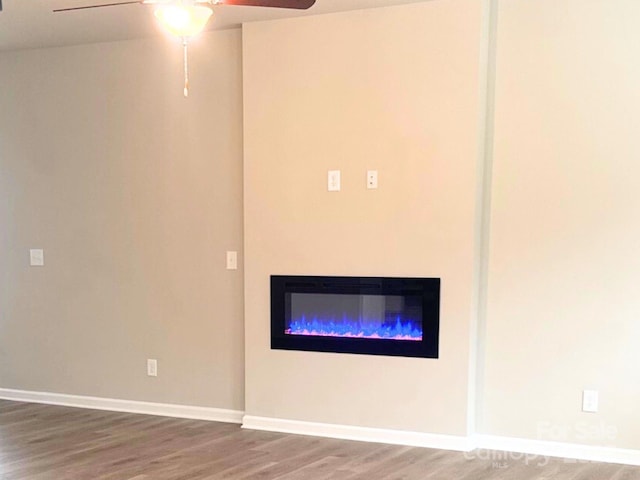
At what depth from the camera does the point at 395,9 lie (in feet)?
11.1

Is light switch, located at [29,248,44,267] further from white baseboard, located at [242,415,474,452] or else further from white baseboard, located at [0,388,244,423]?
white baseboard, located at [242,415,474,452]

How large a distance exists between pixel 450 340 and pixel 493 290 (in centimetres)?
38

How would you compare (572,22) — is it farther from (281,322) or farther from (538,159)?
(281,322)

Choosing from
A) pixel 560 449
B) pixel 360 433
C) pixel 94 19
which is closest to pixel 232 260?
pixel 360 433

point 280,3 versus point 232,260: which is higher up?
point 280,3

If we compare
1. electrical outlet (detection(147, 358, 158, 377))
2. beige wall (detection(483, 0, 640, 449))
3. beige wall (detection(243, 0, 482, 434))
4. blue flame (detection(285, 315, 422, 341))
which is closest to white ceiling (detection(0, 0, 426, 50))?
beige wall (detection(243, 0, 482, 434))

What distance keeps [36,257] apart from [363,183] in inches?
103

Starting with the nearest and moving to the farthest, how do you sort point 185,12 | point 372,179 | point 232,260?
point 185,12, point 372,179, point 232,260

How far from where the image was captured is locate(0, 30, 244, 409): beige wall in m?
3.93

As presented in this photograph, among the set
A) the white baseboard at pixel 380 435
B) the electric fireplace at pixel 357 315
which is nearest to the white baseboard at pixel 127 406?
the white baseboard at pixel 380 435

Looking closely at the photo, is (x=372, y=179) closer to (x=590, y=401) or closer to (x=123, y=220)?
(x=590, y=401)

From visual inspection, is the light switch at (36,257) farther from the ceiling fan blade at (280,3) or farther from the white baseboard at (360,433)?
the ceiling fan blade at (280,3)

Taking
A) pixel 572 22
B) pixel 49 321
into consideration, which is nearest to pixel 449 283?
pixel 572 22

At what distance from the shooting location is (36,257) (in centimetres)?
438
